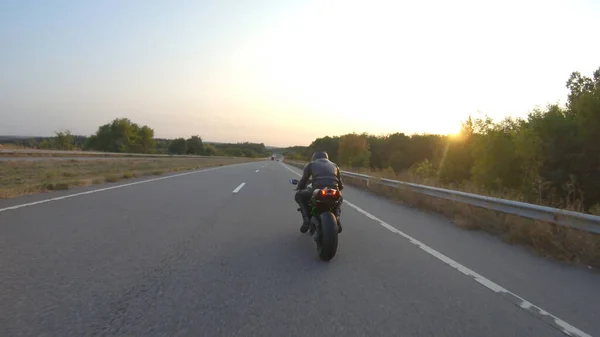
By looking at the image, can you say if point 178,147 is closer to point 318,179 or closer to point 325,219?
point 318,179

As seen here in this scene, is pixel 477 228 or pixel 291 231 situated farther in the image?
pixel 477 228

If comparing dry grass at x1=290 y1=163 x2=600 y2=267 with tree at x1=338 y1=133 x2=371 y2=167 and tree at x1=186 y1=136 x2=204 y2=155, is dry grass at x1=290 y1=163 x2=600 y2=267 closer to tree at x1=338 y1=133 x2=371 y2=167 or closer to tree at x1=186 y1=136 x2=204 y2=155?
tree at x1=338 y1=133 x2=371 y2=167

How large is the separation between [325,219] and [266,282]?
1574 millimetres

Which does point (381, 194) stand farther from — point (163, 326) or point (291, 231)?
point (163, 326)

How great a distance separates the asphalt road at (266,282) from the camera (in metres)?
3.47

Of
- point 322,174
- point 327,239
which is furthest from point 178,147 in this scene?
point 327,239

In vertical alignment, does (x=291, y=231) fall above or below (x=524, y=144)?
below

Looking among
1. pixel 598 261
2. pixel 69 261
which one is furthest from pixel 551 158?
pixel 69 261

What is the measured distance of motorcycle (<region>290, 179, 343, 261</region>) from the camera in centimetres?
561

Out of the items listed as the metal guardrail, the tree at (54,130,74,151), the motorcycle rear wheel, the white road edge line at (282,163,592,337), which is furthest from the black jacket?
the tree at (54,130,74,151)

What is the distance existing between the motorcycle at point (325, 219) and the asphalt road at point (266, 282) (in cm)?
22

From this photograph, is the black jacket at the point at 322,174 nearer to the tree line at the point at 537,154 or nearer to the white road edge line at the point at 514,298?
the white road edge line at the point at 514,298

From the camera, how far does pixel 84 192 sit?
42.7 ft

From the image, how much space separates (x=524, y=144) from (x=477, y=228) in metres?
19.6
